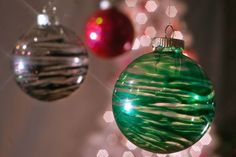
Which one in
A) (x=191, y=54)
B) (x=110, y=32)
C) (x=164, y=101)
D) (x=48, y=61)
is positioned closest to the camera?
(x=164, y=101)

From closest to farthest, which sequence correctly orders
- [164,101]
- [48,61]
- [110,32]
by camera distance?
[164,101]
[48,61]
[110,32]

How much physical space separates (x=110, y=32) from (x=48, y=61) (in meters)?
0.26

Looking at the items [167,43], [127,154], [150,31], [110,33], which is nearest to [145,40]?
[150,31]

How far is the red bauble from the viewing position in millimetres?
1207

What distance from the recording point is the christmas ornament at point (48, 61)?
3.27 ft

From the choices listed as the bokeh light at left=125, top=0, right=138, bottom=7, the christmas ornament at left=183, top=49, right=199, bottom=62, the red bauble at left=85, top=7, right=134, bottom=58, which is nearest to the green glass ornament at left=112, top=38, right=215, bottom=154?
the red bauble at left=85, top=7, right=134, bottom=58

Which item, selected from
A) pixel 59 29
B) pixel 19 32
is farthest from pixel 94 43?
pixel 19 32

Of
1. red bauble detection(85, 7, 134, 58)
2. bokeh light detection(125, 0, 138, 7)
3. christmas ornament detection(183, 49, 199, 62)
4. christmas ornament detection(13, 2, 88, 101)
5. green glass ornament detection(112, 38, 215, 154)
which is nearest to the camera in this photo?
green glass ornament detection(112, 38, 215, 154)

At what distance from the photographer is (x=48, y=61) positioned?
3.27 feet

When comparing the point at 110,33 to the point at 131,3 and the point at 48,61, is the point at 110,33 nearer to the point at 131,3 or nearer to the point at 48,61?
the point at 48,61

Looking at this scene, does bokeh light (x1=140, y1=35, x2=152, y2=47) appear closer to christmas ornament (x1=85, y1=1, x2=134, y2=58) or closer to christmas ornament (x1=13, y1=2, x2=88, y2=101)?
christmas ornament (x1=85, y1=1, x2=134, y2=58)

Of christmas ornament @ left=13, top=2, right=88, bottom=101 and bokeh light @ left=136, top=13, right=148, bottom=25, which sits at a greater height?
bokeh light @ left=136, top=13, right=148, bottom=25

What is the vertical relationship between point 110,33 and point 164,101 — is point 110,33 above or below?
above

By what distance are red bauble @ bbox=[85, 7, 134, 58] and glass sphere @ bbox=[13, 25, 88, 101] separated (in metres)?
0.17
